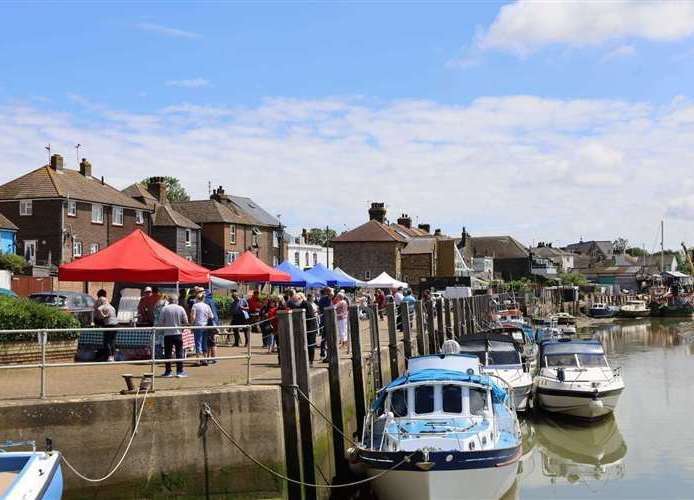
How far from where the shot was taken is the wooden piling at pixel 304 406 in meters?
13.4

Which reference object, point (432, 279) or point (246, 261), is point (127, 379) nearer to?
point (246, 261)

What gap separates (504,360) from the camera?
A: 1000 inches

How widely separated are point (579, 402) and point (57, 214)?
1358 inches

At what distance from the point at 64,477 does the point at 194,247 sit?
48.6 meters

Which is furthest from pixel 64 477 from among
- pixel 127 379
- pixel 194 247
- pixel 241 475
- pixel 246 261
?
pixel 194 247

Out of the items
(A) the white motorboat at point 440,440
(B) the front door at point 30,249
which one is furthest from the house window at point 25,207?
(A) the white motorboat at point 440,440

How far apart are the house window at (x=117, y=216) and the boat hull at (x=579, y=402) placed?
35.4 meters

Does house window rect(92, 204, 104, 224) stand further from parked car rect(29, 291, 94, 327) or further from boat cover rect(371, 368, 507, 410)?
boat cover rect(371, 368, 507, 410)

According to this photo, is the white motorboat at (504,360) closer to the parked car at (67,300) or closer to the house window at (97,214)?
the parked car at (67,300)

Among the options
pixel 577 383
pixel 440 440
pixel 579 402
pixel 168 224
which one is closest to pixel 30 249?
pixel 168 224

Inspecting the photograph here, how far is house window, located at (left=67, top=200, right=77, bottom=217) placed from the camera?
47.9 m

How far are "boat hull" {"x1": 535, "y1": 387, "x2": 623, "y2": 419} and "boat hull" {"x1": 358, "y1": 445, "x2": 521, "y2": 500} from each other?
1033 centimetres

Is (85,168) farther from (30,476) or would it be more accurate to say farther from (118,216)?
(30,476)

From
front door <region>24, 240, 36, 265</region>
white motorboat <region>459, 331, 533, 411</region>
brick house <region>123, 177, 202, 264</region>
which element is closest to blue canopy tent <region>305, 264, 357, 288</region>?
white motorboat <region>459, 331, 533, 411</region>
